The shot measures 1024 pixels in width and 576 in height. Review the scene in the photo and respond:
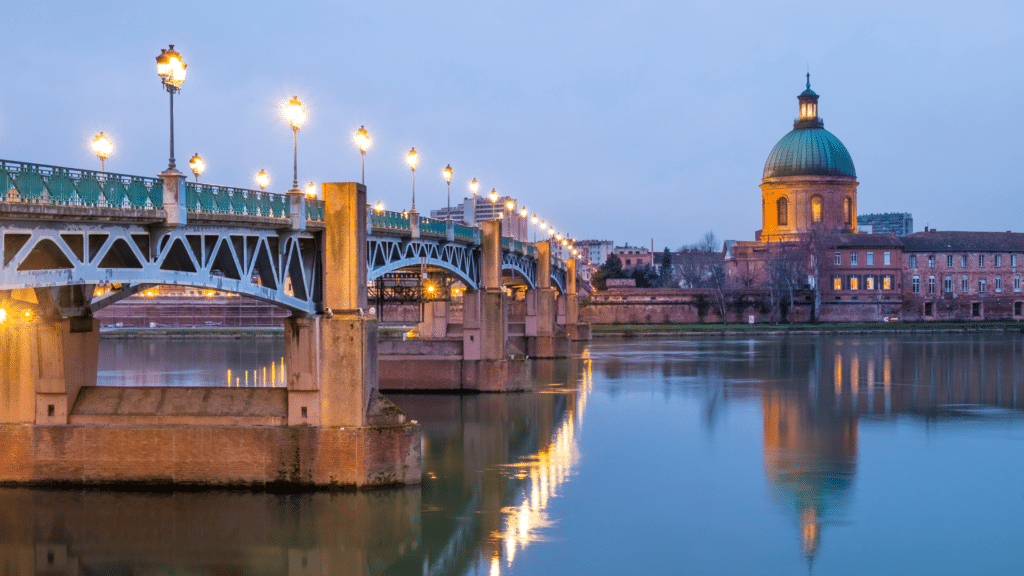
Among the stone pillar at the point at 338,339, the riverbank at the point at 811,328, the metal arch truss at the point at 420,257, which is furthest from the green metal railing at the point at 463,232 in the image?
the riverbank at the point at 811,328

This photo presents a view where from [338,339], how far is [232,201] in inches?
156

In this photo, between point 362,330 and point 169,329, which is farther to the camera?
point 169,329

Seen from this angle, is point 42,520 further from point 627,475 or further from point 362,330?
point 627,475

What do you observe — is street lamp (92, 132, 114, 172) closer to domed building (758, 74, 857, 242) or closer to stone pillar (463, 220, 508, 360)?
stone pillar (463, 220, 508, 360)

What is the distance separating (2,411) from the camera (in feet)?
82.9

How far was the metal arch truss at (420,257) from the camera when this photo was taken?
36750mm

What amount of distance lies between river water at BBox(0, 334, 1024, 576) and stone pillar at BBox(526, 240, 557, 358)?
26108 millimetres

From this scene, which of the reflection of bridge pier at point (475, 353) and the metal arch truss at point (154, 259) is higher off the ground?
the metal arch truss at point (154, 259)

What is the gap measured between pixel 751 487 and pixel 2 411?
18.0m

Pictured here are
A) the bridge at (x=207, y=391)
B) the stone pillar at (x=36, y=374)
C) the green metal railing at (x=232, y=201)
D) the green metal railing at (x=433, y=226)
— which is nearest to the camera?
the green metal railing at (x=232, y=201)

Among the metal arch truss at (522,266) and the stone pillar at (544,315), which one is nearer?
the metal arch truss at (522,266)

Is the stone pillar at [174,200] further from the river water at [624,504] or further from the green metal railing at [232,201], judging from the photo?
the river water at [624,504]

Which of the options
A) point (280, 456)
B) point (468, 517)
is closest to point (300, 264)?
point (280, 456)

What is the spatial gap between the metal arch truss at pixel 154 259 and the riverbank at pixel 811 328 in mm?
85462
